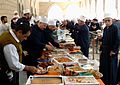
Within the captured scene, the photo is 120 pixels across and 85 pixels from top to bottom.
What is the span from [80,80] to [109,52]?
9.31 ft

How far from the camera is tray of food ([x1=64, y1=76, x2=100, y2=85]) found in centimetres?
346

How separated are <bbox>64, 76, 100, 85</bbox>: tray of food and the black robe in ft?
8.36

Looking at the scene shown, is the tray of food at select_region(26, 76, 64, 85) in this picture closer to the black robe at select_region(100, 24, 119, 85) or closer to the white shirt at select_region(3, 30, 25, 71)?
the white shirt at select_region(3, 30, 25, 71)

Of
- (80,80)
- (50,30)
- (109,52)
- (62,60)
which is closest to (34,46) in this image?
(62,60)

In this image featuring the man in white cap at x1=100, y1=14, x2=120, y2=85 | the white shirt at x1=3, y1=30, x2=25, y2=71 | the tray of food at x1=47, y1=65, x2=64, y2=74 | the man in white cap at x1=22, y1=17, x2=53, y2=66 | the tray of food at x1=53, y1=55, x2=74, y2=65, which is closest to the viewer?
the white shirt at x1=3, y1=30, x2=25, y2=71

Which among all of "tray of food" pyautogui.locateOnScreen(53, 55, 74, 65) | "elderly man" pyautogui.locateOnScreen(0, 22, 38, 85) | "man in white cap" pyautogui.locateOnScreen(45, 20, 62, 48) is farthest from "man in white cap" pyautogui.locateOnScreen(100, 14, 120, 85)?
"elderly man" pyautogui.locateOnScreen(0, 22, 38, 85)

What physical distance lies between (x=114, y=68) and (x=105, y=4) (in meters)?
13.2

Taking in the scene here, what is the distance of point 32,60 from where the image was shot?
5.43 meters

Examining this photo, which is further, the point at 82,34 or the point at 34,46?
the point at 82,34

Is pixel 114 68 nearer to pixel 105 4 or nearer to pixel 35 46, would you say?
pixel 35 46

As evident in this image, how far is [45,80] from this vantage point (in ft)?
11.9

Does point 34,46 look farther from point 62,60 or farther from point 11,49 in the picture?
point 11,49

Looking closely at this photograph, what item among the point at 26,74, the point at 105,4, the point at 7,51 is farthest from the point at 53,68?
the point at 105,4

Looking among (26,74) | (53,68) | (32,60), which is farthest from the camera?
(32,60)
